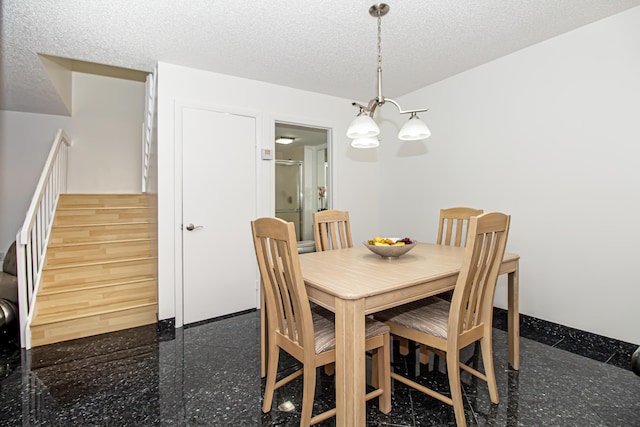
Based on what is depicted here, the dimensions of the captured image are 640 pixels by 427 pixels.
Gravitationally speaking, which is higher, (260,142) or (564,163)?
(260,142)

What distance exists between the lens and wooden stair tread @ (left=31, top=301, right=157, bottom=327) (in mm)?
2592

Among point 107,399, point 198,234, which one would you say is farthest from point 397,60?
point 107,399

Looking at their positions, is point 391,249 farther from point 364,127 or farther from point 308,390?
point 308,390

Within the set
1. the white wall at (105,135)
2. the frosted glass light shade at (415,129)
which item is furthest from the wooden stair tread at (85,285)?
the frosted glass light shade at (415,129)

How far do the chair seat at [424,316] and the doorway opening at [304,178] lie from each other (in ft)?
7.13

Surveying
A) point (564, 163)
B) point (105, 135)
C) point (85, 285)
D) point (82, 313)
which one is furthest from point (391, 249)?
point (105, 135)

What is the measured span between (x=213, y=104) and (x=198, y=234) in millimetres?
1295

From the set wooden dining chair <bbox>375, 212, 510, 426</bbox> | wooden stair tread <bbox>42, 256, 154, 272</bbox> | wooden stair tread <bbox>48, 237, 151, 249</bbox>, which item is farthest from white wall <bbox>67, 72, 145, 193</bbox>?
wooden dining chair <bbox>375, 212, 510, 426</bbox>

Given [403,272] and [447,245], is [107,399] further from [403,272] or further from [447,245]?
[447,245]

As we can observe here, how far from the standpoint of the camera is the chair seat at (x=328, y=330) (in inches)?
59.5

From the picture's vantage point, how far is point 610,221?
232cm

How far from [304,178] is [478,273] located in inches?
114

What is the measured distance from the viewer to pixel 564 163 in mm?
2555

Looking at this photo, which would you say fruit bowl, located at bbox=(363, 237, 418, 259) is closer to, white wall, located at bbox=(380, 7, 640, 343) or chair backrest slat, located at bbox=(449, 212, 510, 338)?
chair backrest slat, located at bbox=(449, 212, 510, 338)
